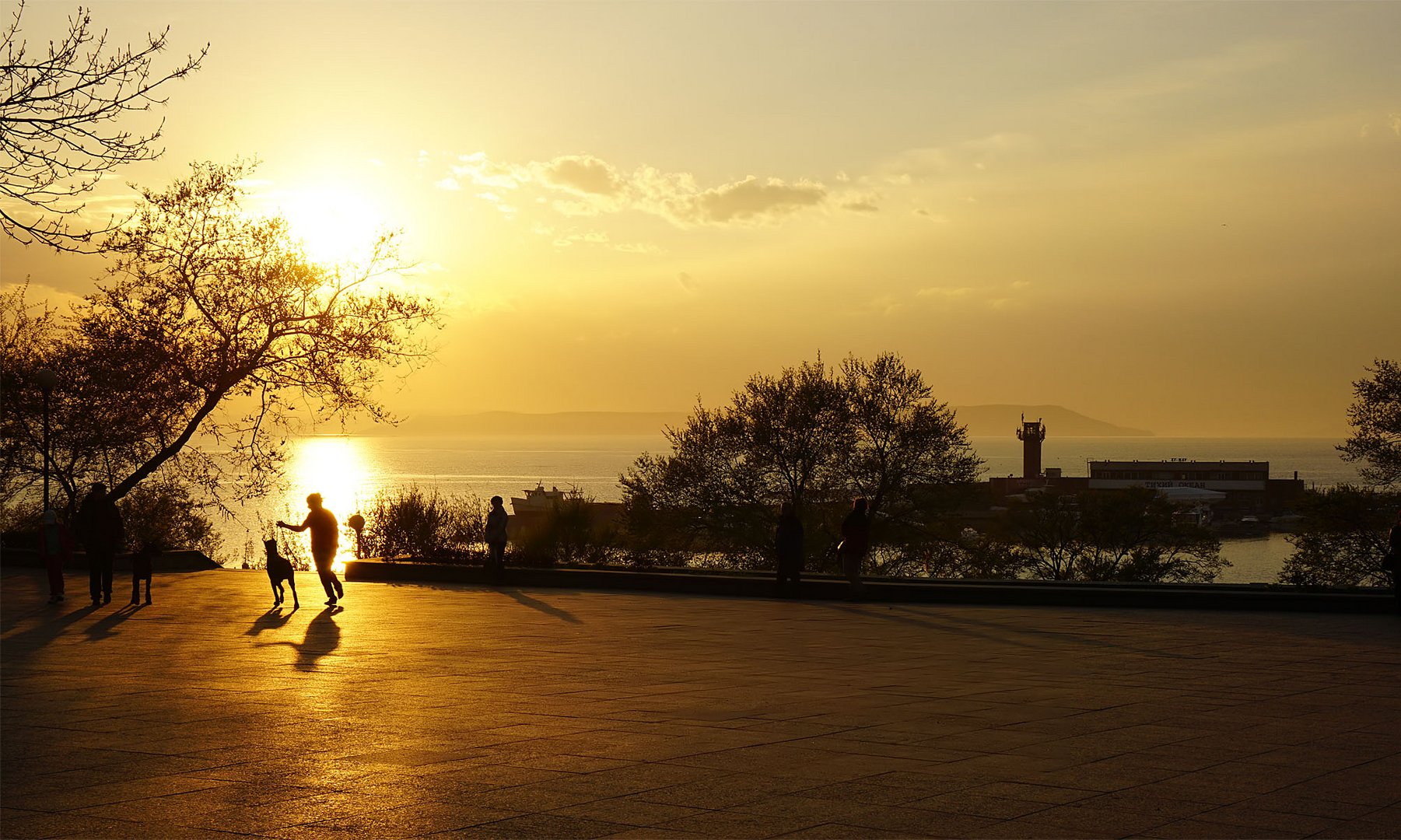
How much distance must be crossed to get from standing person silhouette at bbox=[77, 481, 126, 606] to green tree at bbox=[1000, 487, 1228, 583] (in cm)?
4797

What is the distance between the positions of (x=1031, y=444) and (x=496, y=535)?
15545cm

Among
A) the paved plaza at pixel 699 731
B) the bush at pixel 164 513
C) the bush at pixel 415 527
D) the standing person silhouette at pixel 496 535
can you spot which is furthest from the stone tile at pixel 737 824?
the bush at pixel 164 513

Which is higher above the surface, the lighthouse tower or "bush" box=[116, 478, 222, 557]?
the lighthouse tower

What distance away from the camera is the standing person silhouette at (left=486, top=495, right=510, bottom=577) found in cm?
2338

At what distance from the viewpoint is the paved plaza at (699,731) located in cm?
605

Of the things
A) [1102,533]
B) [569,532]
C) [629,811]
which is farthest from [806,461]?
[629,811]

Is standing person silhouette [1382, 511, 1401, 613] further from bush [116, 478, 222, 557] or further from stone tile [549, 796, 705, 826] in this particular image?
bush [116, 478, 222, 557]

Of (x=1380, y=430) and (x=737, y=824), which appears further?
(x=1380, y=430)

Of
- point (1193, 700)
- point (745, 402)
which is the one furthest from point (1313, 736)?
point (745, 402)

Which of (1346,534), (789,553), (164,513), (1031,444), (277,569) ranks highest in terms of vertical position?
(1031,444)

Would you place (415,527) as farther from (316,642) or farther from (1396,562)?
(1396,562)

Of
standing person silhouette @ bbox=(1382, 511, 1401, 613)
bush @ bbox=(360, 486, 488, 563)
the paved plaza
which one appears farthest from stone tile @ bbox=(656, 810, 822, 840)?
bush @ bbox=(360, 486, 488, 563)

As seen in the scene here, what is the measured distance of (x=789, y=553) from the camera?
2072cm

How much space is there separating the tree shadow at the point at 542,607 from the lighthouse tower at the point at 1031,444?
Result: 149497mm
